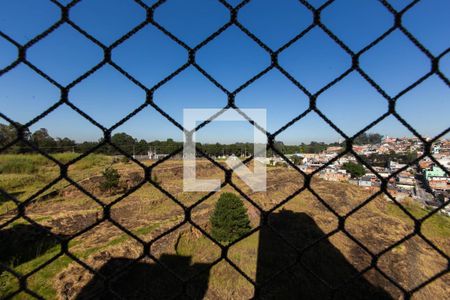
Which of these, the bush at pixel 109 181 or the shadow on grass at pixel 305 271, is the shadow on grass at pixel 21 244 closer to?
the bush at pixel 109 181

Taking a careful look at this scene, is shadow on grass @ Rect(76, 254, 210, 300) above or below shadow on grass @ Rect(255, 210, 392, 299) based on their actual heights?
above

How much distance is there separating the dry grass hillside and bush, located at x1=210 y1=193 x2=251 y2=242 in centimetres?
35

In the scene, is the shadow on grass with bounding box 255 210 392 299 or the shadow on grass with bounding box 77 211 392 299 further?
the shadow on grass with bounding box 255 210 392 299

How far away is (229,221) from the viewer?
27.5 ft

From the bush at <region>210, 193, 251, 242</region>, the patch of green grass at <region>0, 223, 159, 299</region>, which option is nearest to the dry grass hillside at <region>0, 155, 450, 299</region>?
the patch of green grass at <region>0, 223, 159, 299</region>

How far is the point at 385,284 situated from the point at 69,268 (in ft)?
23.1

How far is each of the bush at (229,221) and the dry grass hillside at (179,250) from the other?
0.35 m

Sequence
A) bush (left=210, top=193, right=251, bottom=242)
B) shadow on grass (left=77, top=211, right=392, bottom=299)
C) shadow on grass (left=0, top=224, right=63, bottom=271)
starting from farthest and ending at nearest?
bush (left=210, top=193, right=251, bottom=242)
shadow on grass (left=0, top=224, right=63, bottom=271)
shadow on grass (left=77, top=211, right=392, bottom=299)

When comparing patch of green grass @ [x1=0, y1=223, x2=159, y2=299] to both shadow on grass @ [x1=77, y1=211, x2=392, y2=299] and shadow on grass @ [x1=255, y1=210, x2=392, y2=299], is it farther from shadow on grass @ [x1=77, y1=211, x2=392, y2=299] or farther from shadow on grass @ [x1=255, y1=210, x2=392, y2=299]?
shadow on grass @ [x1=255, y1=210, x2=392, y2=299]

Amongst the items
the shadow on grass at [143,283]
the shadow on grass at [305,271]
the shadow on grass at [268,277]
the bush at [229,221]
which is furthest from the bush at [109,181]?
the shadow on grass at [305,271]

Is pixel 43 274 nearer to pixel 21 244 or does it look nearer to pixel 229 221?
pixel 21 244

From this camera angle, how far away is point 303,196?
48.9ft

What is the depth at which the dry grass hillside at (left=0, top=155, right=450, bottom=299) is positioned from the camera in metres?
5.41

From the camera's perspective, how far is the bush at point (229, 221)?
27.3ft
